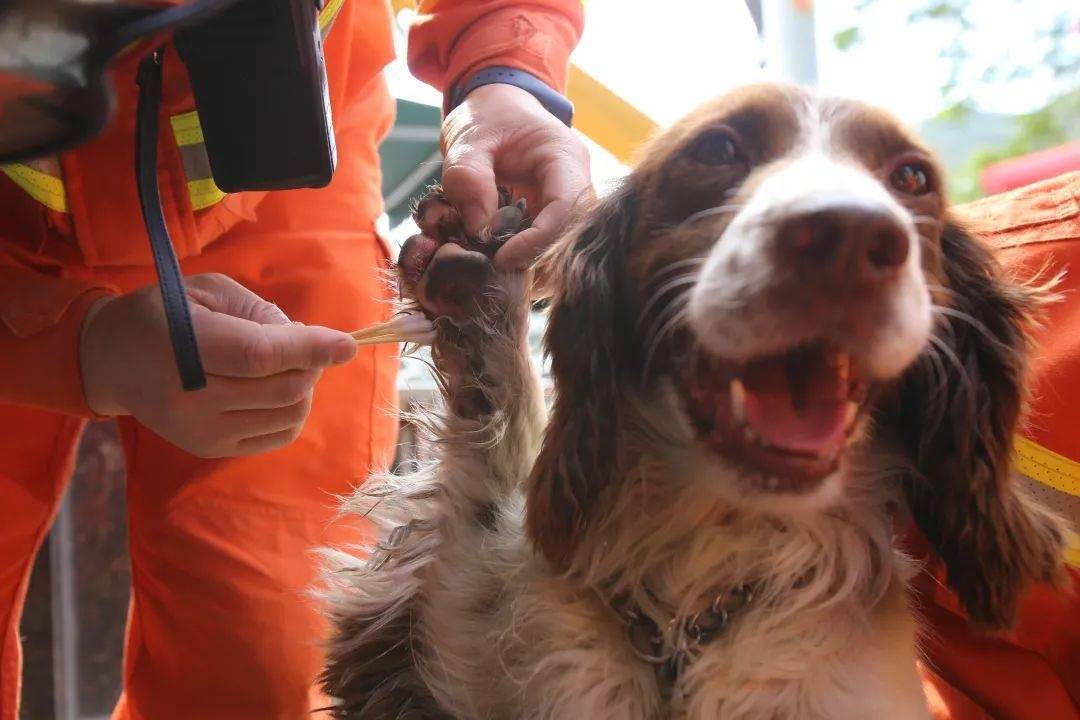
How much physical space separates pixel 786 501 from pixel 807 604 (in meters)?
0.26

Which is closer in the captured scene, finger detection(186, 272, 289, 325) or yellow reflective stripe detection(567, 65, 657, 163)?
finger detection(186, 272, 289, 325)

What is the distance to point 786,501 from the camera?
118 centimetres

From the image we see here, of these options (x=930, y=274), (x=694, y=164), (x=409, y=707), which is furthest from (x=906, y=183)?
(x=409, y=707)

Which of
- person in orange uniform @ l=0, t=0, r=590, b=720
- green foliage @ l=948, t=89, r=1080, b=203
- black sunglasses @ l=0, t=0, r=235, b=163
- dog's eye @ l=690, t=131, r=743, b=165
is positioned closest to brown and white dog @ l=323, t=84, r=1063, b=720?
dog's eye @ l=690, t=131, r=743, b=165

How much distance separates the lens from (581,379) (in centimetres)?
139

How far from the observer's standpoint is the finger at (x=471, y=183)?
152cm

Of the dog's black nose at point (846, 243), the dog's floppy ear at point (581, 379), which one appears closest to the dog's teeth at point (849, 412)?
the dog's black nose at point (846, 243)

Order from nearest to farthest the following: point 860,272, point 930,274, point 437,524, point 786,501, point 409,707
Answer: point 860,272, point 786,501, point 930,274, point 409,707, point 437,524

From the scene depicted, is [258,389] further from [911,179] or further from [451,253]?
[911,179]

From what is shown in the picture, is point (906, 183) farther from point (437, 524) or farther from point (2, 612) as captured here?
point (2, 612)

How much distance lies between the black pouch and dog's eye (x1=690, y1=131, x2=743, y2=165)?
53 centimetres

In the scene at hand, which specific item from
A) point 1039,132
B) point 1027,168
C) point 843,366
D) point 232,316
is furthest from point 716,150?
point 1039,132

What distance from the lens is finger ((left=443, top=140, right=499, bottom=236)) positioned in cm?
152

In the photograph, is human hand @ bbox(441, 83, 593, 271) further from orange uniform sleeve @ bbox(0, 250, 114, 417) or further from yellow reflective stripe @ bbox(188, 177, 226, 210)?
orange uniform sleeve @ bbox(0, 250, 114, 417)
